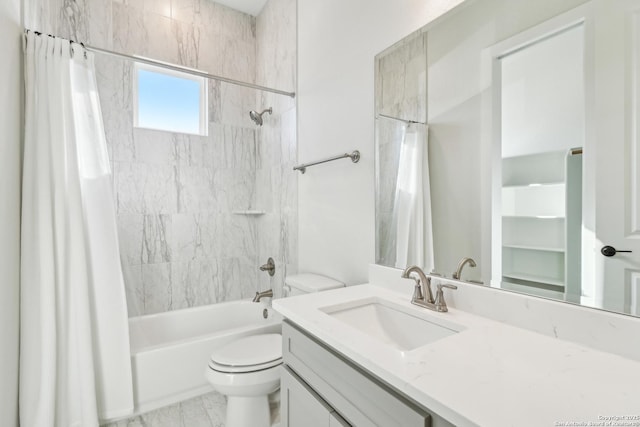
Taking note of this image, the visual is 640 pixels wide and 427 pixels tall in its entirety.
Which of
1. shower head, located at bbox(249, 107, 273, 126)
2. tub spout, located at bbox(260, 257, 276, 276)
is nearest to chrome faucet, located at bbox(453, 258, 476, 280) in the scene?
tub spout, located at bbox(260, 257, 276, 276)

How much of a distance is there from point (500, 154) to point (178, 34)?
8.83 ft

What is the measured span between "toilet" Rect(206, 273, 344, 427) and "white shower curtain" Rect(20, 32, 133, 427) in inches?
23.9

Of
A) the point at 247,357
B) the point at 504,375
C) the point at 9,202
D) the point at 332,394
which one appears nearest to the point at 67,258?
the point at 9,202

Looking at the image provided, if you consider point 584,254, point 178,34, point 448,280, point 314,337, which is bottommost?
point 314,337

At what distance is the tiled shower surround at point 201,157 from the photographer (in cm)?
224

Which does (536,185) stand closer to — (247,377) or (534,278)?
(534,278)

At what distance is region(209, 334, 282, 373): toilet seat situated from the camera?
4.72 feet

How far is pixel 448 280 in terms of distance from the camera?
3.61 ft

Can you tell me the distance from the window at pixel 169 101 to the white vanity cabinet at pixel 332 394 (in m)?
2.15

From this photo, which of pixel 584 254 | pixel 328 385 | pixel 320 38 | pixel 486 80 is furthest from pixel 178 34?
pixel 584 254

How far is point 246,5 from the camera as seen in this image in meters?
2.68

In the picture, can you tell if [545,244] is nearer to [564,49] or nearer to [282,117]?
[564,49]

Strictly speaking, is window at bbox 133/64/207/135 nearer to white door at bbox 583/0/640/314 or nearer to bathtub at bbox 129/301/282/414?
bathtub at bbox 129/301/282/414

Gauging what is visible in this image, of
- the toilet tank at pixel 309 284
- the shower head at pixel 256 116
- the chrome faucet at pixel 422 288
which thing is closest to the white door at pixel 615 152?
the chrome faucet at pixel 422 288
